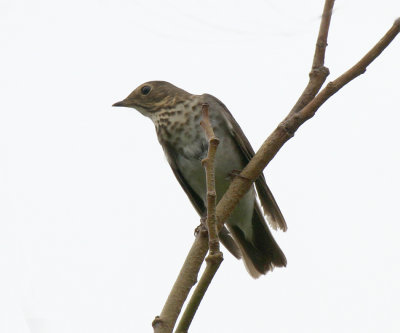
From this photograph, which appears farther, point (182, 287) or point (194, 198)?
point (194, 198)

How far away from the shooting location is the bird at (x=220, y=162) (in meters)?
5.92

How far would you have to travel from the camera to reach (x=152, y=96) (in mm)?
6641

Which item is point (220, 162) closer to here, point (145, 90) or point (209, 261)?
point (145, 90)

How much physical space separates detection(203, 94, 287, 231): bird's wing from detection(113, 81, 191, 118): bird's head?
468 millimetres

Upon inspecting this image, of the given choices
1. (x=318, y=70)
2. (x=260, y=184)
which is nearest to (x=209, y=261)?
(x=318, y=70)

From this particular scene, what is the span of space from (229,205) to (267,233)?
9.92ft

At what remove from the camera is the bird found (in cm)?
592

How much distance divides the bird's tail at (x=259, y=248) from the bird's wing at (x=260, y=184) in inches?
23.7

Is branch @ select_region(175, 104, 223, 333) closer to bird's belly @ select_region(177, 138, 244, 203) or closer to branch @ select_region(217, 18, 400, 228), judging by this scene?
branch @ select_region(217, 18, 400, 228)

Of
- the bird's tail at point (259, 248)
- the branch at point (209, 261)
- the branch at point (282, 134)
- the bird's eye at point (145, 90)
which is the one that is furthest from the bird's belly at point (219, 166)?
the branch at point (209, 261)

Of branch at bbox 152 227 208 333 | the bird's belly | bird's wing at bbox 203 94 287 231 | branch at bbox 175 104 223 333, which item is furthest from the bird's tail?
branch at bbox 175 104 223 333

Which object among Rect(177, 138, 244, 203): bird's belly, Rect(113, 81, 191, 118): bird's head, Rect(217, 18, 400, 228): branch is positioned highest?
Rect(113, 81, 191, 118): bird's head

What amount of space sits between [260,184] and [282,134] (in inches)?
92.0

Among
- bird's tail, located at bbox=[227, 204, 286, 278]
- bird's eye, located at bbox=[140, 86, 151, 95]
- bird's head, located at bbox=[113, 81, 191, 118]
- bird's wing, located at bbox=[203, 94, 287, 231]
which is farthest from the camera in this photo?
bird's eye, located at bbox=[140, 86, 151, 95]
